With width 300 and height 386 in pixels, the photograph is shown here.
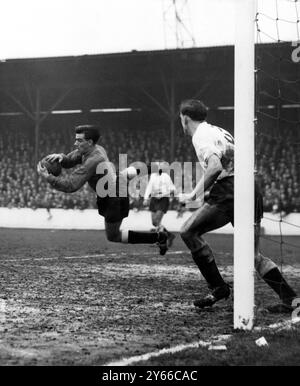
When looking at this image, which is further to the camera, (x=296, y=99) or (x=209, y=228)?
(x=296, y=99)

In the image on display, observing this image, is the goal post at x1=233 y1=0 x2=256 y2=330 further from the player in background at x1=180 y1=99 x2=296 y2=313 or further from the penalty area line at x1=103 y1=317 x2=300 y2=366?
the player in background at x1=180 y1=99 x2=296 y2=313

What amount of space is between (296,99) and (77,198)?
9263mm

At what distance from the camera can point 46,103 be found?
31250 millimetres

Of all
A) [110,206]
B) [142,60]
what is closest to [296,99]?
[142,60]

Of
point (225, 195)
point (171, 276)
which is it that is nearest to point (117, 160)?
point (171, 276)

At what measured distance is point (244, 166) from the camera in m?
5.17

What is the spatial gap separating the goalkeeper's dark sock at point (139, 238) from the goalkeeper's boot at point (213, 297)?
2.49m

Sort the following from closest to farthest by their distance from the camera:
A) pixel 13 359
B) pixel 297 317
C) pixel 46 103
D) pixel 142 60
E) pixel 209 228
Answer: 1. pixel 13 359
2. pixel 297 317
3. pixel 209 228
4. pixel 142 60
5. pixel 46 103

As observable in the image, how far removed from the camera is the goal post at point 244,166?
5.12m

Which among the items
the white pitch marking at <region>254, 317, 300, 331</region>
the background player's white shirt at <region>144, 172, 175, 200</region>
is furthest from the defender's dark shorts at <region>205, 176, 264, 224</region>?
the background player's white shirt at <region>144, 172, 175, 200</region>

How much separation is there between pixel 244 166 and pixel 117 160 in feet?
73.3

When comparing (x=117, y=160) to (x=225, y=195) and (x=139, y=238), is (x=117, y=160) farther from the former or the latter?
(x=225, y=195)

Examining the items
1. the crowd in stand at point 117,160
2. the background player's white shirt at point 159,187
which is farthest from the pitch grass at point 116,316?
the crowd in stand at point 117,160

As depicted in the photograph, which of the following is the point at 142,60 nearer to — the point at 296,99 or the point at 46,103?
the point at 296,99
